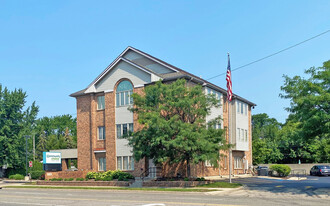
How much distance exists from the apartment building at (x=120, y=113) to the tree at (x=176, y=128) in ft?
22.6

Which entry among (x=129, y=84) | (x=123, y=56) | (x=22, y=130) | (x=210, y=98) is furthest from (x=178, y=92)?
(x=22, y=130)

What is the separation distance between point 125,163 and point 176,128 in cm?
1338

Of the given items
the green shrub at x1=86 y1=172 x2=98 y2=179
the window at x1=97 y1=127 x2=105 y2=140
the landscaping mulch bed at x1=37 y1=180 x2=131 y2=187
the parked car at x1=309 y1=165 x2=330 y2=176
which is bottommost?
the parked car at x1=309 y1=165 x2=330 y2=176

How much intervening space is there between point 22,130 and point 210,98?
Answer: 132 ft

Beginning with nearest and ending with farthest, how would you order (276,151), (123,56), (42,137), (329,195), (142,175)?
(329,195)
(142,175)
(123,56)
(276,151)
(42,137)

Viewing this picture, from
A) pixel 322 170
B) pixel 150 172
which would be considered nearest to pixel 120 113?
pixel 150 172

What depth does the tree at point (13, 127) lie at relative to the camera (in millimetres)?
56281

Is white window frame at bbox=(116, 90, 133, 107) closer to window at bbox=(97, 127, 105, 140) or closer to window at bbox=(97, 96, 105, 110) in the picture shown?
window at bbox=(97, 96, 105, 110)

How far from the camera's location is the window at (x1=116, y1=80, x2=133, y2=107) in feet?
127

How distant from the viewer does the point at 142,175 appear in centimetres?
3488

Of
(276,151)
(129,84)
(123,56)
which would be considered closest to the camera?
(129,84)

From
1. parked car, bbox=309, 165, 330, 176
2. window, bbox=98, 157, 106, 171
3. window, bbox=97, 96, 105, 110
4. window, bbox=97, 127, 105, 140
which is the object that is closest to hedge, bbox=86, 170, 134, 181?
window, bbox=98, 157, 106, 171

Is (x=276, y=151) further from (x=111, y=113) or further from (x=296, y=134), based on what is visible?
(x=296, y=134)

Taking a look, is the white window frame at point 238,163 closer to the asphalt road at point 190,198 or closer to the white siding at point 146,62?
the white siding at point 146,62
